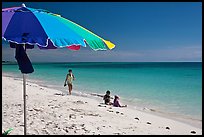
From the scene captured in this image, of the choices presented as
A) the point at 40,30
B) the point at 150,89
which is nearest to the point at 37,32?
the point at 40,30

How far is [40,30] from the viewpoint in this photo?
10.9 ft

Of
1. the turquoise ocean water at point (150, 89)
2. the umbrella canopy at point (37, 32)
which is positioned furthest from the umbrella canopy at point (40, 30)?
the turquoise ocean water at point (150, 89)

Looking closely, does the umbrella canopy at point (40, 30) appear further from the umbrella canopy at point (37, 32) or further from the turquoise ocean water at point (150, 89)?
the turquoise ocean water at point (150, 89)

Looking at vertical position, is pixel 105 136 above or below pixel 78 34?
below

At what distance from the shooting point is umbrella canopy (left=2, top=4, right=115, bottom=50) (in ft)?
10.6

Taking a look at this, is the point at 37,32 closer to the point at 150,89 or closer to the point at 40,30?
the point at 40,30

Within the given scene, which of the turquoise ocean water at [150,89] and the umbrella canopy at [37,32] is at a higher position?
the umbrella canopy at [37,32]

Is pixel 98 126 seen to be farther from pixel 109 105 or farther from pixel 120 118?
pixel 109 105

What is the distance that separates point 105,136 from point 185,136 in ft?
9.21

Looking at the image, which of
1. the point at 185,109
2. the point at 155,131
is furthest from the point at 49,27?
the point at 185,109

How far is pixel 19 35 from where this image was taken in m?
3.24

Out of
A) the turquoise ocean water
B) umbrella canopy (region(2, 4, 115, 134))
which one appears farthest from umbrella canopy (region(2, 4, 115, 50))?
the turquoise ocean water

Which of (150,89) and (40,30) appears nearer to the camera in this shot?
(40,30)

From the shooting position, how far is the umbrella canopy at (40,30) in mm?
3242
